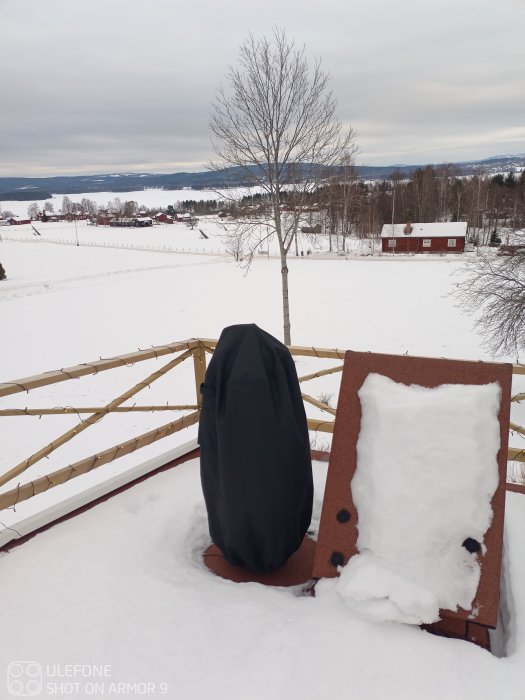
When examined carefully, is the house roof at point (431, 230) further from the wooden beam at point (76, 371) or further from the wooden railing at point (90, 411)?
the wooden beam at point (76, 371)

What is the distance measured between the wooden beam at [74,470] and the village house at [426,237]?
148 feet

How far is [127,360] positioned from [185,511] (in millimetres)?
1232

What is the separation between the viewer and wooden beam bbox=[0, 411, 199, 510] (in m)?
3.20

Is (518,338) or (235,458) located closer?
(235,458)

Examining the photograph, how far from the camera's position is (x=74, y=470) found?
361 centimetres

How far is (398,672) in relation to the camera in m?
2.01

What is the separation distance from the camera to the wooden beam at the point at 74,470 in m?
3.20

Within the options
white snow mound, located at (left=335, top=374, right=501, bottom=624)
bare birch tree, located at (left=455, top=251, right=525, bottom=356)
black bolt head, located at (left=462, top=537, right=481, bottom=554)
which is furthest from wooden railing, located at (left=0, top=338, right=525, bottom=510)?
bare birch tree, located at (left=455, top=251, right=525, bottom=356)

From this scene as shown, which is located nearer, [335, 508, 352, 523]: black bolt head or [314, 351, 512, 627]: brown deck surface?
[314, 351, 512, 627]: brown deck surface

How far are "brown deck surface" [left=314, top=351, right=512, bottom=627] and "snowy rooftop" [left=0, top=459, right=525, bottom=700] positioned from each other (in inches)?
10.4

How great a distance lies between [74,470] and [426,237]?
4661cm

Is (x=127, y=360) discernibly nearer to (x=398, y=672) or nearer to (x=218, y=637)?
(x=218, y=637)

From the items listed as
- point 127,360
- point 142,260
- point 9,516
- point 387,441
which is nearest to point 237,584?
point 387,441

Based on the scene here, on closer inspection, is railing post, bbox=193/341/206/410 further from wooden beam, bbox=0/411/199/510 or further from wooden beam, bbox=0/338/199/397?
wooden beam, bbox=0/411/199/510
